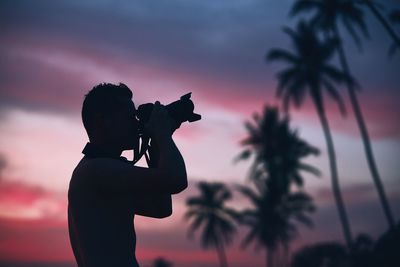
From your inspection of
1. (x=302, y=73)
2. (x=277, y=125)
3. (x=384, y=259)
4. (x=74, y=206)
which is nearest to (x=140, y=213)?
(x=74, y=206)

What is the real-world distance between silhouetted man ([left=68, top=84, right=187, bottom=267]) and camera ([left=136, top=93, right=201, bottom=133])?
0.03 meters

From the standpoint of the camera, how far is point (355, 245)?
28375 mm

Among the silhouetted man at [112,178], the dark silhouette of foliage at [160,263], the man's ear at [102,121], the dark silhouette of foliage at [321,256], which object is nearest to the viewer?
the silhouetted man at [112,178]

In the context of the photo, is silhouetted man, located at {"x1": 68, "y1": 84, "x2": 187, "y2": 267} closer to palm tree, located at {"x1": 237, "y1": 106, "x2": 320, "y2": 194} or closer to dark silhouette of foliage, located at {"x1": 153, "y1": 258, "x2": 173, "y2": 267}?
palm tree, located at {"x1": 237, "y1": 106, "x2": 320, "y2": 194}

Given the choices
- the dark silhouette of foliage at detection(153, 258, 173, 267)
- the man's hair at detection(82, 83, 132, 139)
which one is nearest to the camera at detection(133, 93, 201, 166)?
the man's hair at detection(82, 83, 132, 139)

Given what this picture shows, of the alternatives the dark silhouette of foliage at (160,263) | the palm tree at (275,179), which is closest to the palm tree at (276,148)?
the palm tree at (275,179)

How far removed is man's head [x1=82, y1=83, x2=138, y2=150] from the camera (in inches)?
87.8

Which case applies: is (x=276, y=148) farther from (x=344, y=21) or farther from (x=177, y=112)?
(x=177, y=112)

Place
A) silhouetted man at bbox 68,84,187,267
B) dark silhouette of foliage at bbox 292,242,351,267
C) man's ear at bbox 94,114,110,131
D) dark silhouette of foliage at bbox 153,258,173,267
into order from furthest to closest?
dark silhouette of foliage at bbox 153,258,173,267
dark silhouette of foliage at bbox 292,242,351,267
man's ear at bbox 94,114,110,131
silhouetted man at bbox 68,84,187,267

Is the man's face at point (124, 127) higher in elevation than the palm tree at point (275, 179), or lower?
lower

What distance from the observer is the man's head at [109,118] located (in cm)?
223

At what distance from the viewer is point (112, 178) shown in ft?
6.96

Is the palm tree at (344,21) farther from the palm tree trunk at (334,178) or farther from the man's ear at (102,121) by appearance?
the man's ear at (102,121)

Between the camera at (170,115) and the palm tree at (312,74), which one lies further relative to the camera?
the palm tree at (312,74)
